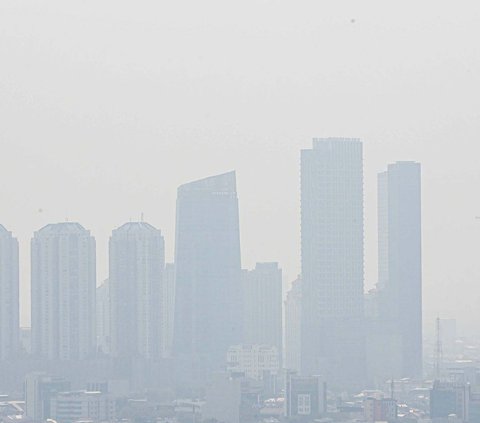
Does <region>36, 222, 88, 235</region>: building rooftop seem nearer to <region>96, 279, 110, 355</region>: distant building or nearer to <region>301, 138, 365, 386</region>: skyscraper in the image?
<region>96, 279, 110, 355</region>: distant building

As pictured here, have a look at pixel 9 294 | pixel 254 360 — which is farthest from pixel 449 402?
pixel 9 294

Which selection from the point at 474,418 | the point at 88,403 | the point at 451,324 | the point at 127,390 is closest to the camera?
the point at 474,418

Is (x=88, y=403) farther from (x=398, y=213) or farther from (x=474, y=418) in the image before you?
(x=398, y=213)

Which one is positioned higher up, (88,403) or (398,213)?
(398,213)

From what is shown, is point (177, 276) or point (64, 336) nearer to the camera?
point (64, 336)

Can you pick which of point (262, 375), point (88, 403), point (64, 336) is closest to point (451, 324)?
point (262, 375)

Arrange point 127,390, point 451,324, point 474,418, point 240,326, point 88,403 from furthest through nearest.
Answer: point 240,326 → point 451,324 → point 127,390 → point 88,403 → point 474,418

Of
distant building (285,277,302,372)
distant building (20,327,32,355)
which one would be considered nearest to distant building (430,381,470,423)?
distant building (20,327,32,355)
